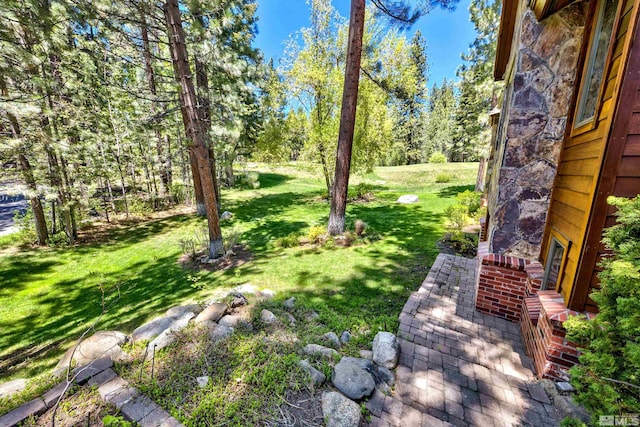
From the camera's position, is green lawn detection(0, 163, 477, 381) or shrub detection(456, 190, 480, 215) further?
shrub detection(456, 190, 480, 215)

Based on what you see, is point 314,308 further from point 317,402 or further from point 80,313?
point 80,313

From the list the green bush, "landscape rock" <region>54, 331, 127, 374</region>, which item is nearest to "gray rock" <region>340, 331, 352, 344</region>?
the green bush

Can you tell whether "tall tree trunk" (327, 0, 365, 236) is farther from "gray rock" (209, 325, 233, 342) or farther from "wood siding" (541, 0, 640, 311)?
"gray rock" (209, 325, 233, 342)

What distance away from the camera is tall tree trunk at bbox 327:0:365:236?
5.56 metres

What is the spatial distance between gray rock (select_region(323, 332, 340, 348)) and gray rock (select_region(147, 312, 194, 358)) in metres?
1.61

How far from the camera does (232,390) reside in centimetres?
199

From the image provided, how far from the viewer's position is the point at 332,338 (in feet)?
9.17

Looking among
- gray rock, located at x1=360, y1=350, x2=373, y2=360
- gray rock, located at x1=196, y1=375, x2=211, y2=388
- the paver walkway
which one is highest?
gray rock, located at x1=196, y1=375, x2=211, y2=388

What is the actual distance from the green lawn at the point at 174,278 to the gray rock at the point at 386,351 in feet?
0.96

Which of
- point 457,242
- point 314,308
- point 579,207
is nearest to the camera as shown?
point 579,207

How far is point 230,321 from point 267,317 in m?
0.43

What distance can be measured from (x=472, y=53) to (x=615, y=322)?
12.6 m

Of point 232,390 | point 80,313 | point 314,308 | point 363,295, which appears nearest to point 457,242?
point 363,295

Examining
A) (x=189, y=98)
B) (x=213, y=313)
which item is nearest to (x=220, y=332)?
(x=213, y=313)
